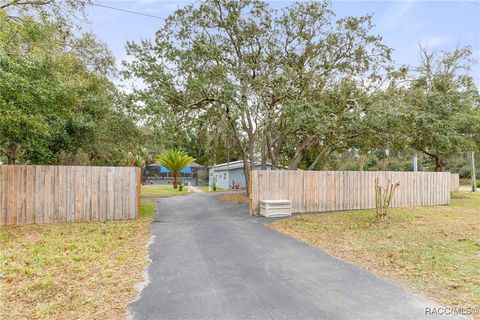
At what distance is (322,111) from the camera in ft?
37.8

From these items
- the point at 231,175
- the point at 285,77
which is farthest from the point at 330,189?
the point at 231,175

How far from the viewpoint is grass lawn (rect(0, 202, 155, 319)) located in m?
3.35

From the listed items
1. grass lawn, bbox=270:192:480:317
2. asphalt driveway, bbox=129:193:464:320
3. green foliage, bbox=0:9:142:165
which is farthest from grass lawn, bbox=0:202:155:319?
grass lawn, bbox=270:192:480:317

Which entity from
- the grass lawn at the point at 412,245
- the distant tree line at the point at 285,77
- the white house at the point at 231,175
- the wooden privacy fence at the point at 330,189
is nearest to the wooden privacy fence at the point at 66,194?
the distant tree line at the point at 285,77

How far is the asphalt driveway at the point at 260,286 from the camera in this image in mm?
3240

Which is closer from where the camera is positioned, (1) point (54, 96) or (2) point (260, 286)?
(2) point (260, 286)

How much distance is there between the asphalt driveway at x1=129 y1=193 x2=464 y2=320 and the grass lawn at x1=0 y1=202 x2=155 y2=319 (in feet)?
1.09

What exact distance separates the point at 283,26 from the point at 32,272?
1220 centimetres

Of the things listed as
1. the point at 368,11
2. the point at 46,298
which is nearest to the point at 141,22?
the point at 368,11

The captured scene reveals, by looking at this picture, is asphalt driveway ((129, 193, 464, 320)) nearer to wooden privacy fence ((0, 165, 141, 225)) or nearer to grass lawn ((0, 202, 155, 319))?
grass lawn ((0, 202, 155, 319))

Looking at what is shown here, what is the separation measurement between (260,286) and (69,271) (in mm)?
2879

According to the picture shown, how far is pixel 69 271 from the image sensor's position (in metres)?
4.54

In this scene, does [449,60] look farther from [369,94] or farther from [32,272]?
[32,272]

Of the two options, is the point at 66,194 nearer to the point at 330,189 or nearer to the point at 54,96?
the point at 54,96
